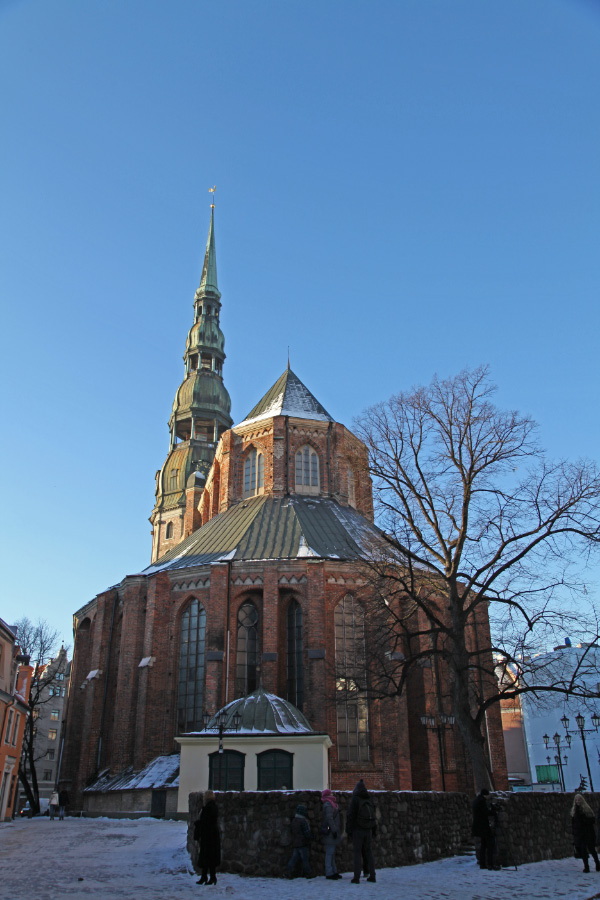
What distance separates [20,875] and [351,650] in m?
20.0

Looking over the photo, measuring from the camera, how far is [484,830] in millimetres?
13445

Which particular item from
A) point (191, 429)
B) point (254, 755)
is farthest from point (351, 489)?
point (191, 429)

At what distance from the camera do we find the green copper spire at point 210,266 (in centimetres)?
6806

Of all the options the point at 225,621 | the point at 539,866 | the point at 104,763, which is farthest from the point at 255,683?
the point at 539,866

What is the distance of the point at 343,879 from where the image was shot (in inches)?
454

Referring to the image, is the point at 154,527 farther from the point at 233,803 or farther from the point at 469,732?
the point at 233,803

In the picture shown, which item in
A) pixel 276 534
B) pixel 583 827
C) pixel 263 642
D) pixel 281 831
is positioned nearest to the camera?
pixel 281 831

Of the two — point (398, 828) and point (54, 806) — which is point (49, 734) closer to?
point (54, 806)

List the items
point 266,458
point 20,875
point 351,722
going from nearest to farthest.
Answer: point 20,875, point 351,722, point 266,458

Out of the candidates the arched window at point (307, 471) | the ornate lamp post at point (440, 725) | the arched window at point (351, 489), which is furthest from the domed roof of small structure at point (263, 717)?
the arched window at point (351, 489)

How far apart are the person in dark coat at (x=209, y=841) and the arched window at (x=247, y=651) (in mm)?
18888

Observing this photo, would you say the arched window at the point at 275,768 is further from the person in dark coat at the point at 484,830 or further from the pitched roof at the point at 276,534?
the pitched roof at the point at 276,534

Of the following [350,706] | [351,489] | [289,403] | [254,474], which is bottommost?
[350,706]

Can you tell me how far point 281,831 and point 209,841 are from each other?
1322 mm
